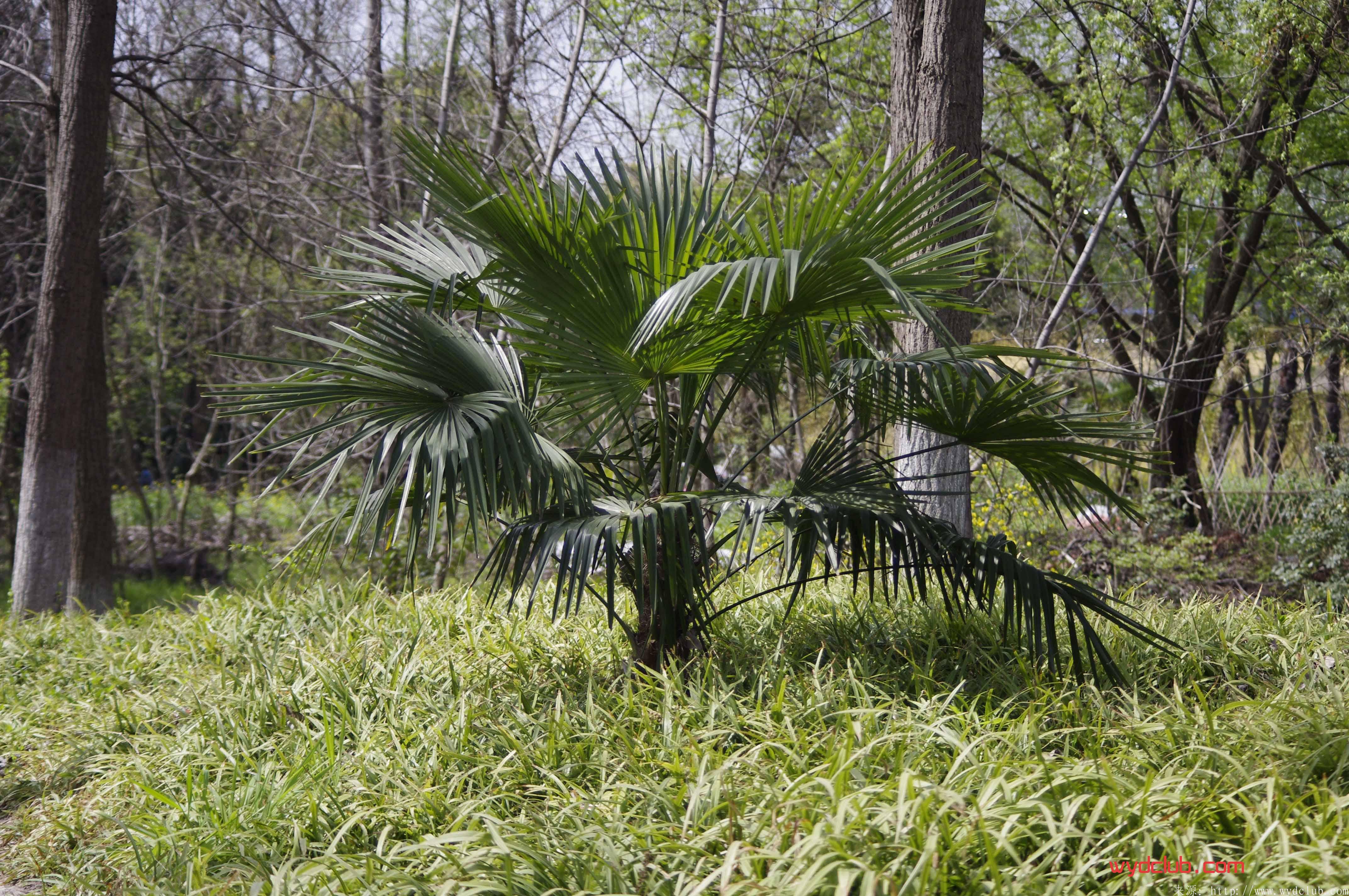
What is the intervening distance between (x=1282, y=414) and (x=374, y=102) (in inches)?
416

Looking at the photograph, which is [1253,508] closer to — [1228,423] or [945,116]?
[1228,423]

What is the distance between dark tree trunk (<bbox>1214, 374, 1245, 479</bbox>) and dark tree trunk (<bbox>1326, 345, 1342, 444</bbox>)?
33.3 inches

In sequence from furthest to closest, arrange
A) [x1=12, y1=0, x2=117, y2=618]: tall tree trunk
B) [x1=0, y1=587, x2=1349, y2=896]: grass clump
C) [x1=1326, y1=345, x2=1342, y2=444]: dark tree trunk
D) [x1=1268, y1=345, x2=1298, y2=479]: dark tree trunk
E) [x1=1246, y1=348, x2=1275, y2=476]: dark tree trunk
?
[x1=1246, y1=348, x2=1275, y2=476]: dark tree trunk < [x1=1268, y1=345, x2=1298, y2=479]: dark tree trunk < [x1=1326, y1=345, x2=1342, y2=444]: dark tree trunk < [x1=12, y1=0, x2=117, y2=618]: tall tree trunk < [x1=0, y1=587, x2=1349, y2=896]: grass clump

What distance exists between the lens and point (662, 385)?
341cm

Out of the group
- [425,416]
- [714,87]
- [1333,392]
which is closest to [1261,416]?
[1333,392]

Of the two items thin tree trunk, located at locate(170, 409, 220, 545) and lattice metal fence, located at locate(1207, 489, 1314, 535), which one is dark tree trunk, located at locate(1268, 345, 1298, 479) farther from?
thin tree trunk, located at locate(170, 409, 220, 545)

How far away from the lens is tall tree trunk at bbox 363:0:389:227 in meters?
7.45

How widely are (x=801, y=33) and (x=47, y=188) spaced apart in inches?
246

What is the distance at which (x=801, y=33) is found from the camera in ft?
25.8

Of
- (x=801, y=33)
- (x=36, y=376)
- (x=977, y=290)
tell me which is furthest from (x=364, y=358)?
(x=977, y=290)

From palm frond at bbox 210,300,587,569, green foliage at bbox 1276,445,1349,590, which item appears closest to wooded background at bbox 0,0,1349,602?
green foliage at bbox 1276,445,1349,590

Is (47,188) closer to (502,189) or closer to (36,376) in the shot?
(36,376)

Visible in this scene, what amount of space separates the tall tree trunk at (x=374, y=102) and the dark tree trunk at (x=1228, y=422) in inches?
377

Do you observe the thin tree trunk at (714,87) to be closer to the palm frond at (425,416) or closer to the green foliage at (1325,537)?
the palm frond at (425,416)
